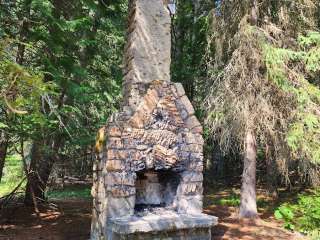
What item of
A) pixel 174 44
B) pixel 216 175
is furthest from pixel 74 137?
pixel 216 175

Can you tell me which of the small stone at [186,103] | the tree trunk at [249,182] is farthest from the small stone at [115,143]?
the tree trunk at [249,182]

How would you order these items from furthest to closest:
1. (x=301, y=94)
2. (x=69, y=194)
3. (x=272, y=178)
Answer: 1. (x=69, y=194)
2. (x=272, y=178)
3. (x=301, y=94)

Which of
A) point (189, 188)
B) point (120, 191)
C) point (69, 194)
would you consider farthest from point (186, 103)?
point (69, 194)

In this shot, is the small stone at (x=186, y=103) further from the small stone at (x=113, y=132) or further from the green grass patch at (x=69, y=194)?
the green grass patch at (x=69, y=194)

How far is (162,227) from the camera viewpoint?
6.30 metres

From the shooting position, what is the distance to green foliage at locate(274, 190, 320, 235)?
866cm

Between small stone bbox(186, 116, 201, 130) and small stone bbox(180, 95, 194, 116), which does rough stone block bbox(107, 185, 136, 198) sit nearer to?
small stone bbox(186, 116, 201, 130)

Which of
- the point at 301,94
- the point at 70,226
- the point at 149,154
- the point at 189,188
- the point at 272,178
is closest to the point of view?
the point at 149,154

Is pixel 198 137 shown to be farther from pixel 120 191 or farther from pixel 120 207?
pixel 120 207

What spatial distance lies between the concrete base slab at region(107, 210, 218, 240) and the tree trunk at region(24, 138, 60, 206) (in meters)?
3.38

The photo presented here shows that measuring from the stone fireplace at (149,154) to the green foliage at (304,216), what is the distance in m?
2.91

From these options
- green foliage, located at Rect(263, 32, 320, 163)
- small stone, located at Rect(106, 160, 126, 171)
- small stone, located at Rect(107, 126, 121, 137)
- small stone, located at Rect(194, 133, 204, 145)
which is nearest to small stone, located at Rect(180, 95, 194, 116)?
small stone, located at Rect(194, 133, 204, 145)

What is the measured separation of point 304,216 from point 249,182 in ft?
4.70

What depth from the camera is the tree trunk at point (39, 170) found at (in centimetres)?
912
